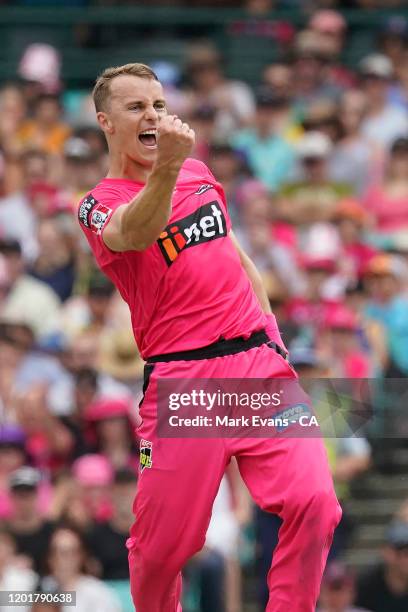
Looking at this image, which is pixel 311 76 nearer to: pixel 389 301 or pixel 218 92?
pixel 218 92

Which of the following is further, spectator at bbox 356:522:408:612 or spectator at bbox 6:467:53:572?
spectator at bbox 356:522:408:612

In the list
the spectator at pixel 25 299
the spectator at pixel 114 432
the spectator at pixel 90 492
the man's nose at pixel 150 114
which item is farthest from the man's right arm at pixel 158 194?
the spectator at pixel 25 299

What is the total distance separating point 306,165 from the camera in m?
12.8

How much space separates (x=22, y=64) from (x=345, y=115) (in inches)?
136

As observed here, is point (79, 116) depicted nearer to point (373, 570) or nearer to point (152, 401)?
point (373, 570)

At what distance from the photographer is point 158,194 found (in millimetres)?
5949

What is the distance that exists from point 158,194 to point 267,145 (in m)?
7.51

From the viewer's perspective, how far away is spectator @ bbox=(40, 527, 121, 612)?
8844 millimetres

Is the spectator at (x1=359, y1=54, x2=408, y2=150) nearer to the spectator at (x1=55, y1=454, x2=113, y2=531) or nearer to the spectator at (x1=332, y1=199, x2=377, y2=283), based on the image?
the spectator at (x1=332, y1=199, x2=377, y2=283)

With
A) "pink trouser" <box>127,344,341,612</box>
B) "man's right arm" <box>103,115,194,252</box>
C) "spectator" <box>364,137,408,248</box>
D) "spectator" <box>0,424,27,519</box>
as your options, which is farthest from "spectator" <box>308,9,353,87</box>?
"man's right arm" <box>103,115,194,252</box>

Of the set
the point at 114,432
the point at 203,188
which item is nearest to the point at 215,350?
the point at 203,188

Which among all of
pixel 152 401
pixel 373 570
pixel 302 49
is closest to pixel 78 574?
pixel 373 570

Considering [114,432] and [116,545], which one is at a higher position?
[114,432]

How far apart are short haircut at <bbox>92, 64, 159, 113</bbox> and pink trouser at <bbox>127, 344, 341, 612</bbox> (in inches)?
46.8
